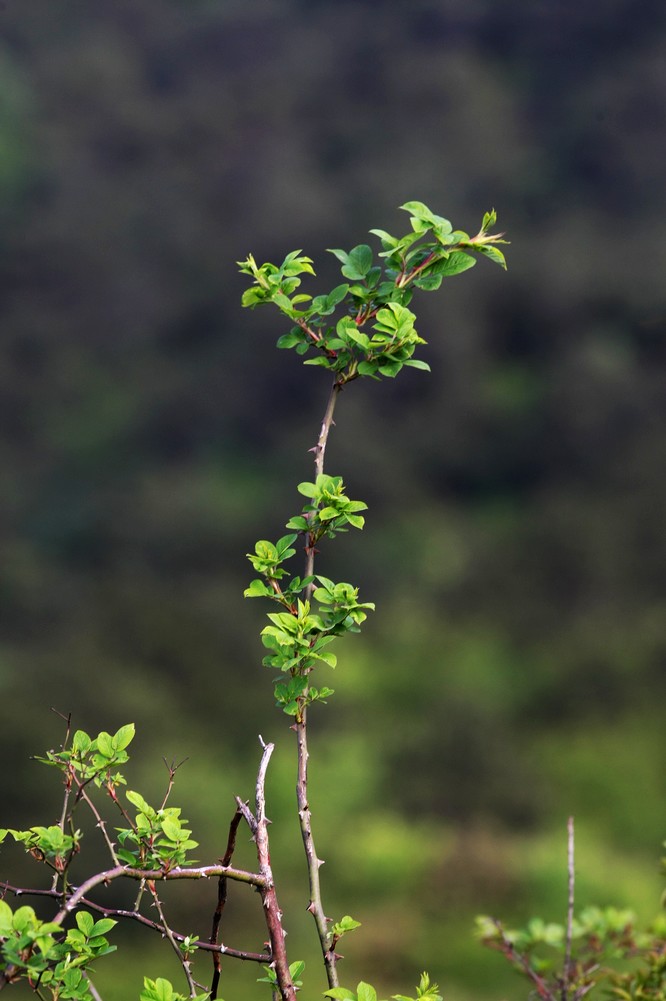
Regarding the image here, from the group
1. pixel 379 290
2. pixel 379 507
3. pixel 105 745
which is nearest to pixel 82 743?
pixel 105 745

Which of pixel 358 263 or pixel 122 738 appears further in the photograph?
pixel 358 263

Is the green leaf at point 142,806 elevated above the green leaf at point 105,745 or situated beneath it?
situated beneath

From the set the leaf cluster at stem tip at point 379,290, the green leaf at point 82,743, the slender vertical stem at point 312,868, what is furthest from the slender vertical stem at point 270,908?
the leaf cluster at stem tip at point 379,290

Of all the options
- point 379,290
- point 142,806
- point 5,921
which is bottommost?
point 5,921

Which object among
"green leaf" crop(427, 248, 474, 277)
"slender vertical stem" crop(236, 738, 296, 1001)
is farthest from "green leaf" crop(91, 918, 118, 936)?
"green leaf" crop(427, 248, 474, 277)

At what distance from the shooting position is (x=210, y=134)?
25.6 feet

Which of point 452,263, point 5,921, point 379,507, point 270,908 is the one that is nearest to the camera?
point 5,921

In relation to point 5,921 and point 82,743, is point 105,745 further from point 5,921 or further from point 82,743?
point 5,921

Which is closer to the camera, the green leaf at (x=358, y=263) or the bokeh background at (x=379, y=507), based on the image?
the green leaf at (x=358, y=263)

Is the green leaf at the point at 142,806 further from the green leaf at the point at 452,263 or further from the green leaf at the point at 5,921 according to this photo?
the green leaf at the point at 452,263

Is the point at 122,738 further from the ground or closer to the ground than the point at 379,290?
closer to the ground

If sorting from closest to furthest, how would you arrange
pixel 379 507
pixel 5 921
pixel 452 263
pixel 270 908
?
pixel 5 921
pixel 270 908
pixel 452 263
pixel 379 507

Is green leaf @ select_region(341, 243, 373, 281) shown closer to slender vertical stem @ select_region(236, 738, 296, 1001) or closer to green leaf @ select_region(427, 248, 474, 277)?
green leaf @ select_region(427, 248, 474, 277)

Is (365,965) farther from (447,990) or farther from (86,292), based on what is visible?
(86,292)
